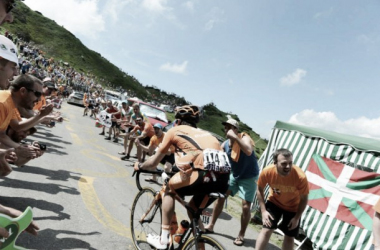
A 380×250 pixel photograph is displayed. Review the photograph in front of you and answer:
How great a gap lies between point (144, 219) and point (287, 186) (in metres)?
2.16

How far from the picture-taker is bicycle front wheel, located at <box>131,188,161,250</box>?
3.88 metres

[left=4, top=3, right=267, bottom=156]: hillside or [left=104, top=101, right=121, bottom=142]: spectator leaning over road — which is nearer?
[left=104, top=101, right=121, bottom=142]: spectator leaning over road

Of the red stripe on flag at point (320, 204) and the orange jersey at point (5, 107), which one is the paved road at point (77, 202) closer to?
the red stripe on flag at point (320, 204)

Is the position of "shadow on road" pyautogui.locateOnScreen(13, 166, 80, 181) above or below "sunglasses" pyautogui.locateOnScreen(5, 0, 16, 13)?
below

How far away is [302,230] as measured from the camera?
267 inches

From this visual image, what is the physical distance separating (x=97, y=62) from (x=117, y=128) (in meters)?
115

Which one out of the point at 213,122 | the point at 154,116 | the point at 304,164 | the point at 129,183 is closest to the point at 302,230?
the point at 304,164

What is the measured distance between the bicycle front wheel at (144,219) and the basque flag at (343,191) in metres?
4.14

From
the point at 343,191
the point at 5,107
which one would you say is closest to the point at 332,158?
the point at 343,191

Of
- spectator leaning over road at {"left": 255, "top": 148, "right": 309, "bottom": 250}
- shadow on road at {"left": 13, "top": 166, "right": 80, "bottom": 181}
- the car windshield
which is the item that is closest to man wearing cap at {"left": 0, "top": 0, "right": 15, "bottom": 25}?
spectator leaning over road at {"left": 255, "top": 148, "right": 309, "bottom": 250}

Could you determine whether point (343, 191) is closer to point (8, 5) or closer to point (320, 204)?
point (320, 204)

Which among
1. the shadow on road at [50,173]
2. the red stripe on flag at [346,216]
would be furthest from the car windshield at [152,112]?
the red stripe on flag at [346,216]

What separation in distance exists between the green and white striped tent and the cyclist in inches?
157

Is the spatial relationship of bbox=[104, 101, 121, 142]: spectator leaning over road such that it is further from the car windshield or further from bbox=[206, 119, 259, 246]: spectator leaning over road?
bbox=[206, 119, 259, 246]: spectator leaning over road
